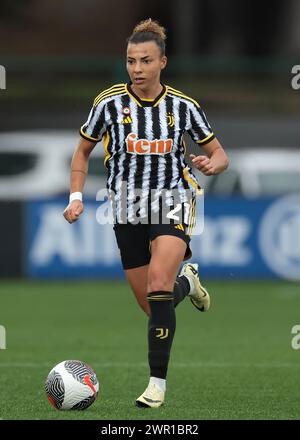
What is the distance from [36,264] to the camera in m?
17.2

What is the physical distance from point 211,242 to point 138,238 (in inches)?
376

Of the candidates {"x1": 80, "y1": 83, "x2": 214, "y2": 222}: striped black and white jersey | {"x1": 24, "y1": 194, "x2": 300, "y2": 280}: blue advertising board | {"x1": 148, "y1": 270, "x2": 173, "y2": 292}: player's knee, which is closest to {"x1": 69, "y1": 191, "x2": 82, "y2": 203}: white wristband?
{"x1": 80, "y1": 83, "x2": 214, "y2": 222}: striped black and white jersey

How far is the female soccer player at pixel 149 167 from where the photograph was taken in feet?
24.1

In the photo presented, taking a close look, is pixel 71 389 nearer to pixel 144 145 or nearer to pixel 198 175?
pixel 144 145

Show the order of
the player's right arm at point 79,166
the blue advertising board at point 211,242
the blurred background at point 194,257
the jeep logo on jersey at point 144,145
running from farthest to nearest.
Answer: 1. the blue advertising board at point 211,242
2. the blurred background at point 194,257
3. the player's right arm at point 79,166
4. the jeep logo on jersey at point 144,145

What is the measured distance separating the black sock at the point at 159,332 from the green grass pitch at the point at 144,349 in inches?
10.3

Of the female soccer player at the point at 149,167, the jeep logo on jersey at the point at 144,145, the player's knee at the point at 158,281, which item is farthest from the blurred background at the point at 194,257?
the jeep logo on jersey at the point at 144,145

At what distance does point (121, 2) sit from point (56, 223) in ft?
49.5

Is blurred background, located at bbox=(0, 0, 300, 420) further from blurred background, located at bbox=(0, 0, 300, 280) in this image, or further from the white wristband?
the white wristband

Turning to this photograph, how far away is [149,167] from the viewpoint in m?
7.48

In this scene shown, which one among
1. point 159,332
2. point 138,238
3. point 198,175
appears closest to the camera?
point 159,332

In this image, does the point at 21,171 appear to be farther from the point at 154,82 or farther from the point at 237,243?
the point at 154,82

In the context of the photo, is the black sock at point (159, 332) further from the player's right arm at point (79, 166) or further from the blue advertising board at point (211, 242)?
the blue advertising board at point (211, 242)

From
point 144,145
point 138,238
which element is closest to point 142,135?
point 144,145
